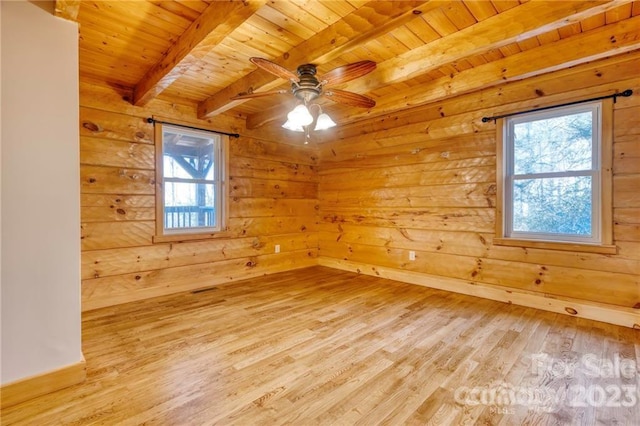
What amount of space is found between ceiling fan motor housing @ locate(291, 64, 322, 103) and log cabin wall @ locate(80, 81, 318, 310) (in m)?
2.04

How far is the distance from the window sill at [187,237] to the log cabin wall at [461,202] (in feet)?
6.03

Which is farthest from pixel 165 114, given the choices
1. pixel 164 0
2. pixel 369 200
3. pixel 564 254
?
pixel 564 254

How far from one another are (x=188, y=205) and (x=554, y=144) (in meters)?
→ 4.18

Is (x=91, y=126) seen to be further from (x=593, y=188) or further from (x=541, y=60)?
(x=593, y=188)

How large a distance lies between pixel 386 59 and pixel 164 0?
1.87 meters

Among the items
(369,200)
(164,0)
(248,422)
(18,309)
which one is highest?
(164,0)

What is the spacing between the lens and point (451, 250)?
375 centimetres

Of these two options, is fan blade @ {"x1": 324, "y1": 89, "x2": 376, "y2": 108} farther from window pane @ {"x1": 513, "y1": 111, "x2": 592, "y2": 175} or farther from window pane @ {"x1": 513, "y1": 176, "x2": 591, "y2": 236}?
window pane @ {"x1": 513, "y1": 176, "x2": 591, "y2": 236}

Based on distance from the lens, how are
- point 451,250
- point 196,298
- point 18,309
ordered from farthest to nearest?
point 451,250, point 196,298, point 18,309

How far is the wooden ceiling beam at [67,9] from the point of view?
1625mm

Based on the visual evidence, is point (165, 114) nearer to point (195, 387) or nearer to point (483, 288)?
point (195, 387)

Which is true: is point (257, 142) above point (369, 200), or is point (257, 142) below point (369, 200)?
above

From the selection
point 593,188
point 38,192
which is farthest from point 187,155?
point 593,188

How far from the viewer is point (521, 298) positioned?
3217 millimetres
